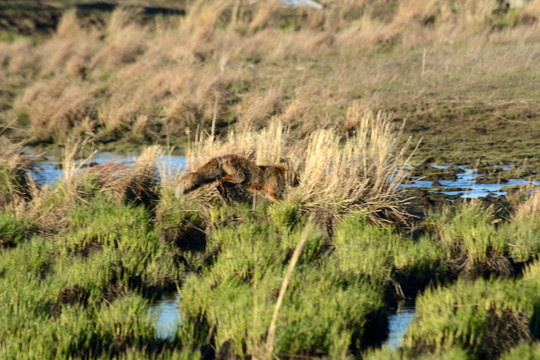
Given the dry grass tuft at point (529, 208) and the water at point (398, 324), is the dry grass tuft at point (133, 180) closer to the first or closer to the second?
the water at point (398, 324)

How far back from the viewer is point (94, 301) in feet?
17.6

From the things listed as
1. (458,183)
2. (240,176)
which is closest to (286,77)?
(458,183)

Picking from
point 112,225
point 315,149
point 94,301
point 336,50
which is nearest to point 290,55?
point 336,50

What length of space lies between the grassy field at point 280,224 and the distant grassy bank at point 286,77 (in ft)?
0.23

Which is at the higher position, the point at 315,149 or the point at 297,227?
the point at 315,149

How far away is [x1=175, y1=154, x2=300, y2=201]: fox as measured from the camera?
729 cm

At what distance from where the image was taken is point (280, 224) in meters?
7.36

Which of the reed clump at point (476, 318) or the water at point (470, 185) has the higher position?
the reed clump at point (476, 318)

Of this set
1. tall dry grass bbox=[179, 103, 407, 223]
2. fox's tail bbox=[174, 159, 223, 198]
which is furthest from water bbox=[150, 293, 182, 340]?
tall dry grass bbox=[179, 103, 407, 223]

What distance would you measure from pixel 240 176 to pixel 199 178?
1.43 ft

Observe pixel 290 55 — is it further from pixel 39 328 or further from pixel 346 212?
pixel 39 328

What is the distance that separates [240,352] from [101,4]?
80.7 feet

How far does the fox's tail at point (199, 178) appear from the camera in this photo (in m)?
7.28

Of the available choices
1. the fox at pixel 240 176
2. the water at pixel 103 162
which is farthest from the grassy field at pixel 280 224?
the fox at pixel 240 176
